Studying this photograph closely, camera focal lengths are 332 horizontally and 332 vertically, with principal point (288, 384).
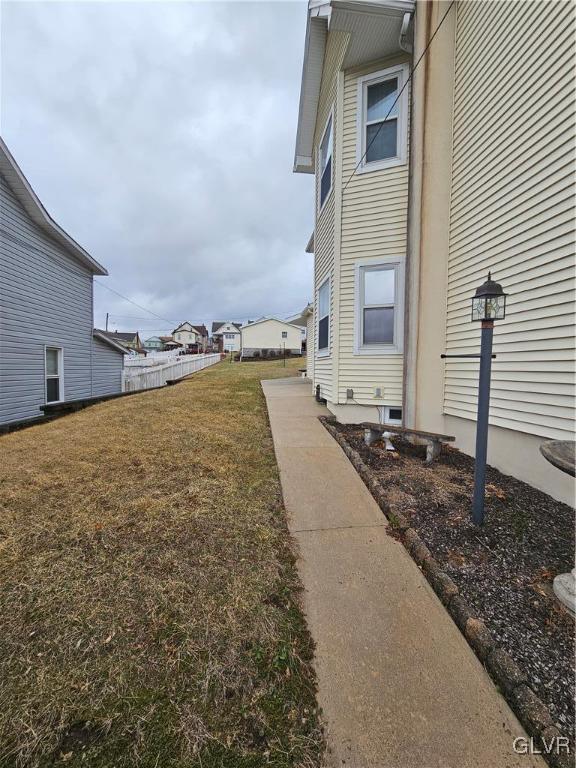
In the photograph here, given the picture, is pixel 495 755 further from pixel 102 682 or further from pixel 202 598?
pixel 102 682

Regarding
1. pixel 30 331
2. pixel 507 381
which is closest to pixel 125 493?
pixel 507 381

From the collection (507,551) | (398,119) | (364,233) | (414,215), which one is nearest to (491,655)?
(507,551)

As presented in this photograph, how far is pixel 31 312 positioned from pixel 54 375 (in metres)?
1.87

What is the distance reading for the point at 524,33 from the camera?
3479 millimetres

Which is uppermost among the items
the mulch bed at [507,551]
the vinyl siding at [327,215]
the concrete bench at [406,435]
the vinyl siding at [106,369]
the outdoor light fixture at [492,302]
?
the vinyl siding at [327,215]

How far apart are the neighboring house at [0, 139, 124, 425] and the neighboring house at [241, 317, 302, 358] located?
30.4 m

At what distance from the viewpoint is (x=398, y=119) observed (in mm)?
5426

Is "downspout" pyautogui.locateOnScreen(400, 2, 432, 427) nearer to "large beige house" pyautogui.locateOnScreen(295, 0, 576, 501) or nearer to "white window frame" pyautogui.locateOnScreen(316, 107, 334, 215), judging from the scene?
"large beige house" pyautogui.locateOnScreen(295, 0, 576, 501)

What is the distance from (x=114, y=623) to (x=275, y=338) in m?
40.7

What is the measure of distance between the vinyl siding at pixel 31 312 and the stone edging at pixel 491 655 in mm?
8792

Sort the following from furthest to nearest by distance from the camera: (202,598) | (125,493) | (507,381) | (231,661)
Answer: (507,381)
(125,493)
(202,598)
(231,661)

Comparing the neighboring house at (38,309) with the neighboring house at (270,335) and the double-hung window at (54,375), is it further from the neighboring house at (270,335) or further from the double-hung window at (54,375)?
the neighboring house at (270,335)

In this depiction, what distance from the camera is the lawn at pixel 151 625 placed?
1291 millimetres

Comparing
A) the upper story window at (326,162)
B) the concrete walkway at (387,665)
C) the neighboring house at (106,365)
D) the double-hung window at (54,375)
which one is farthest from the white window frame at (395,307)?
the neighboring house at (106,365)
